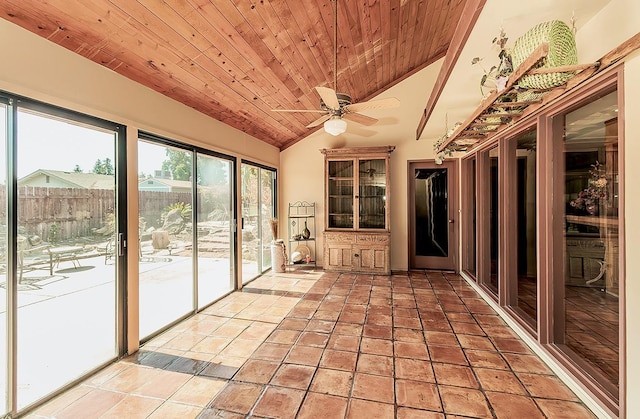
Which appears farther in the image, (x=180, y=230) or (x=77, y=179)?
(x=180, y=230)

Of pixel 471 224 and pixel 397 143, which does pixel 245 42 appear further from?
pixel 471 224

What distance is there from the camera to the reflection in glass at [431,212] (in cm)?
576

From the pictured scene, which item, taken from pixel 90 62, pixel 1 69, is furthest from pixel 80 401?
pixel 90 62

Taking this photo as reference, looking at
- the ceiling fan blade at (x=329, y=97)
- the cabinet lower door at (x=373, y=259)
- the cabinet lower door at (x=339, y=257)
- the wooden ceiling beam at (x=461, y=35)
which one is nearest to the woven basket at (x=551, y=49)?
the wooden ceiling beam at (x=461, y=35)

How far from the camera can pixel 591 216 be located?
2906 millimetres

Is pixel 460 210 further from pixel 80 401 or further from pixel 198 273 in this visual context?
pixel 80 401

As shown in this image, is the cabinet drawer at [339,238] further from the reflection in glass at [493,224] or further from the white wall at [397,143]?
the reflection in glass at [493,224]

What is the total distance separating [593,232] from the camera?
9.70 ft

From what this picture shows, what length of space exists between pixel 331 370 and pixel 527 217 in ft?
11.8

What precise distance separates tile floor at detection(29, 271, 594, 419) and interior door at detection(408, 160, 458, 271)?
193cm

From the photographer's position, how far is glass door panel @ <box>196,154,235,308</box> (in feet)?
12.6

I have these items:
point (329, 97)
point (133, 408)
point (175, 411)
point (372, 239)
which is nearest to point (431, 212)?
point (372, 239)

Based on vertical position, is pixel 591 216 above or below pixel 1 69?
below

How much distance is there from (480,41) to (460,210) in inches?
146
